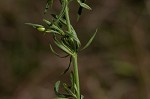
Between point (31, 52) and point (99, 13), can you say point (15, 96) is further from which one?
point (99, 13)

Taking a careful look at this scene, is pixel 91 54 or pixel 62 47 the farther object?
pixel 91 54

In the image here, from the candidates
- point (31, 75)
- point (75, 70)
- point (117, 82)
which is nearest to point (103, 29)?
point (117, 82)

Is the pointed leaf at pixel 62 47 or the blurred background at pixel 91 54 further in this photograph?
the blurred background at pixel 91 54

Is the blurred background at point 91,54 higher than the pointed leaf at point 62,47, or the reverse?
the pointed leaf at point 62,47

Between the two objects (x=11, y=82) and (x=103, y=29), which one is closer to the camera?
(x=11, y=82)

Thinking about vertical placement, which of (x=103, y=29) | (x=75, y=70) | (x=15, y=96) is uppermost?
(x=75, y=70)

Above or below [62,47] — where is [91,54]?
below

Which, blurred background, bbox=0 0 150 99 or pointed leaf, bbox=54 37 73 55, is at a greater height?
pointed leaf, bbox=54 37 73 55

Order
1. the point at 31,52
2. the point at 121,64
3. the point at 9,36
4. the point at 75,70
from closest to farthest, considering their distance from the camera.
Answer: the point at 75,70
the point at 121,64
the point at 31,52
the point at 9,36
